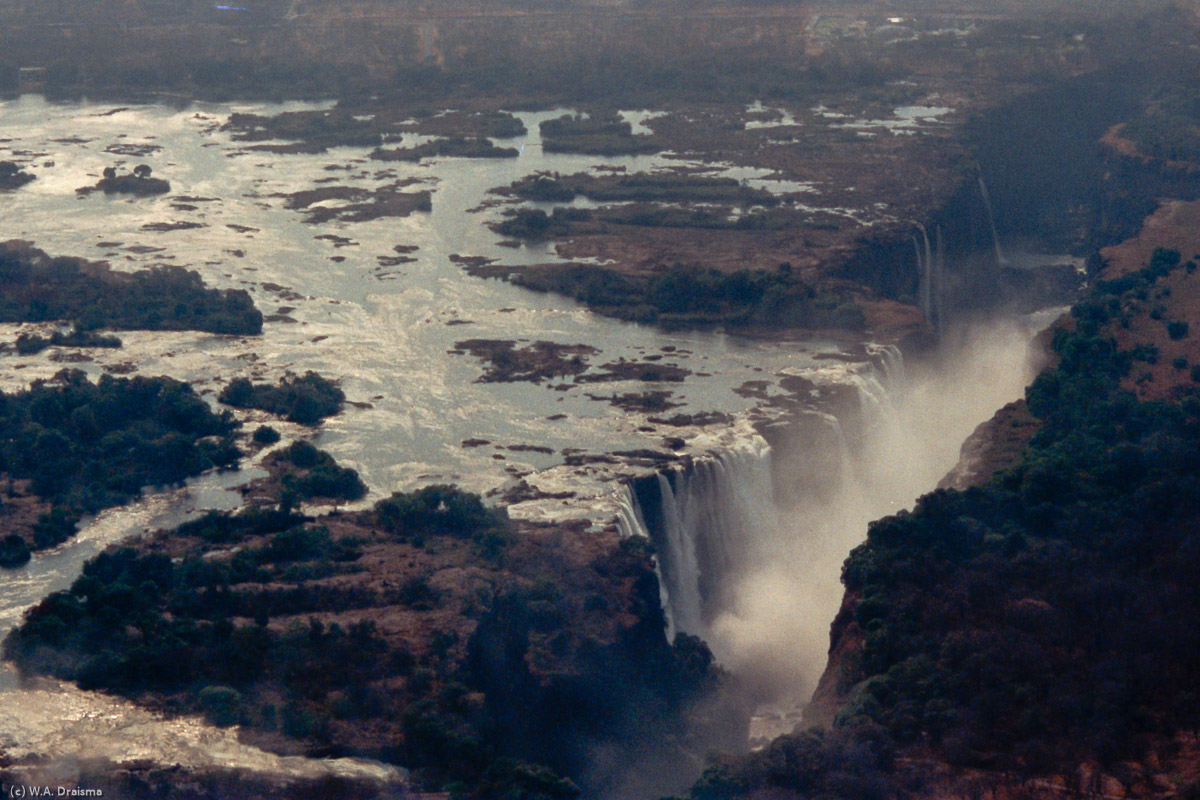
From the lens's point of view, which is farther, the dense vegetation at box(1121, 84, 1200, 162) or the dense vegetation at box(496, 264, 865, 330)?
the dense vegetation at box(1121, 84, 1200, 162)

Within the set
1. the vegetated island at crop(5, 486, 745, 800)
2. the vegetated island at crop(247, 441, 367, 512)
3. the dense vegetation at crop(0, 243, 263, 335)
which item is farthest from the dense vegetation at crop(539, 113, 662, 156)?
the vegetated island at crop(5, 486, 745, 800)

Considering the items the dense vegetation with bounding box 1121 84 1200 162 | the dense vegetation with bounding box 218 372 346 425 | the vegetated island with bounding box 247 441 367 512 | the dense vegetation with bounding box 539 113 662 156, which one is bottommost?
the vegetated island with bounding box 247 441 367 512

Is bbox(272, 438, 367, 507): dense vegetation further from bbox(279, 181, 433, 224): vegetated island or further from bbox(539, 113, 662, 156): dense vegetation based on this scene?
bbox(539, 113, 662, 156): dense vegetation

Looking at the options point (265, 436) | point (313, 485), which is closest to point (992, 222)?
point (265, 436)

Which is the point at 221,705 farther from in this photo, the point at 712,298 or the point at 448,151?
the point at 448,151

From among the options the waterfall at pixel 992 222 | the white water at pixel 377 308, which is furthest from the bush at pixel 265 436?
the waterfall at pixel 992 222

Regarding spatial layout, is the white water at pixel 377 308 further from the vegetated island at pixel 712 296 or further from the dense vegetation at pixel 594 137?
the dense vegetation at pixel 594 137
